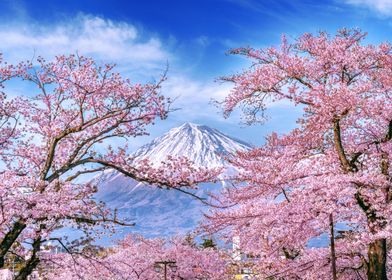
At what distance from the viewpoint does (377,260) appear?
1270 cm

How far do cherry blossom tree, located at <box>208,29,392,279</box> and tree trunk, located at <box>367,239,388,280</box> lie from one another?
0.02 metres

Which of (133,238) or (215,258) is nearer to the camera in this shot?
(215,258)

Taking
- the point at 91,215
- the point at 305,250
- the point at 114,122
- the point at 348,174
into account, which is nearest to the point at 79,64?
the point at 114,122

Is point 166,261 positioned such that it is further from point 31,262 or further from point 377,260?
point 31,262

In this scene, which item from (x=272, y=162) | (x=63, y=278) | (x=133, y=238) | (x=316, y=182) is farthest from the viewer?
(x=133, y=238)

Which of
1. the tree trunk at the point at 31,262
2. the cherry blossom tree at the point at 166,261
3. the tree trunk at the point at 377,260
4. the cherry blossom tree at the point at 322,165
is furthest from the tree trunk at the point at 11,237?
the cherry blossom tree at the point at 166,261

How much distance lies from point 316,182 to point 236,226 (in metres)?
2.89

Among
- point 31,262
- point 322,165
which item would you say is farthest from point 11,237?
point 322,165

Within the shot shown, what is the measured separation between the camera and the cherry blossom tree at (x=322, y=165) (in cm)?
1186

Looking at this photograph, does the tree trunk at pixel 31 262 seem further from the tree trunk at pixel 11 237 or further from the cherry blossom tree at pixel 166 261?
the cherry blossom tree at pixel 166 261

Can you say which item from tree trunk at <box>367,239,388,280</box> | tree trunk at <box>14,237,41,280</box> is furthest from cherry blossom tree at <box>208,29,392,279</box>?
tree trunk at <box>14,237,41,280</box>

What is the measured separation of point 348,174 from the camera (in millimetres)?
11734

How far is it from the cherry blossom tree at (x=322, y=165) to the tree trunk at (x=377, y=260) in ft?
0.08

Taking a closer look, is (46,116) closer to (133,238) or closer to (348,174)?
(348,174)
